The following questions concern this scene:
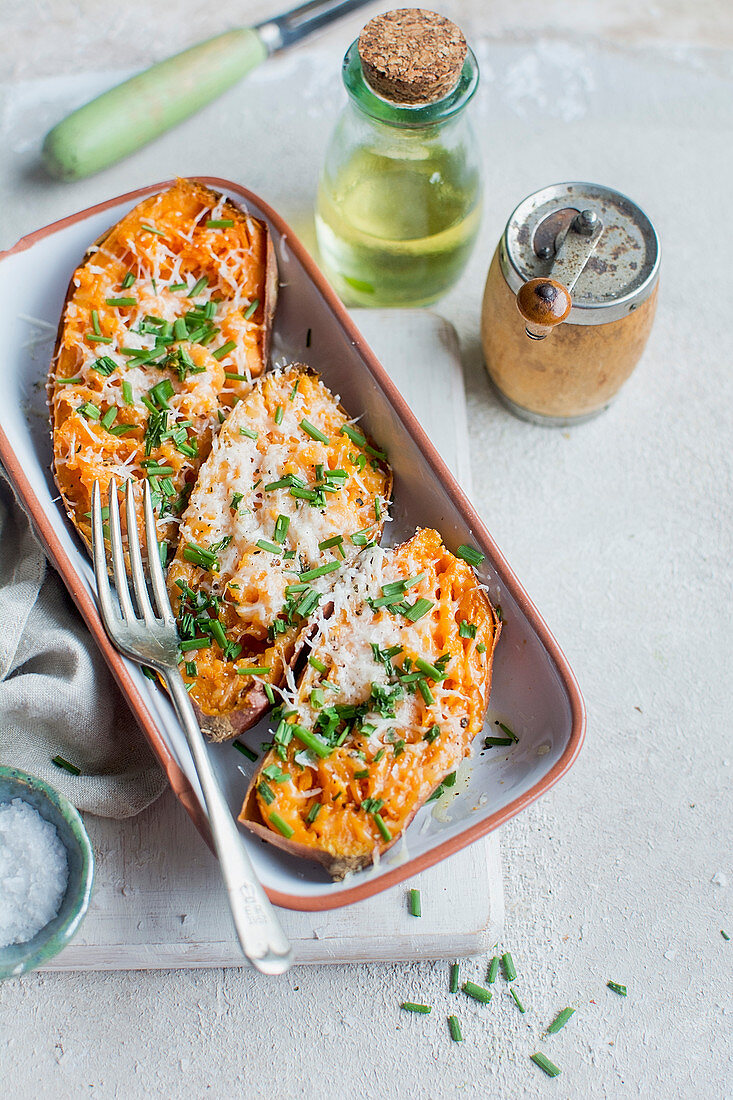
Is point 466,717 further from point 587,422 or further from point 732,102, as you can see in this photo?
point 732,102

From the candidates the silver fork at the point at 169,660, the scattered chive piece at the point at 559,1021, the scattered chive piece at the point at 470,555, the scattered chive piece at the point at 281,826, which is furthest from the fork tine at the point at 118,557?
the scattered chive piece at the point at 559,1021

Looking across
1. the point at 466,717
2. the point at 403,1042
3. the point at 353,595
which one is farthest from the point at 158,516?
the point at 403,1042

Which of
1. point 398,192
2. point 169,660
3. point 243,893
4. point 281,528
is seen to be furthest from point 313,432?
point 243,893

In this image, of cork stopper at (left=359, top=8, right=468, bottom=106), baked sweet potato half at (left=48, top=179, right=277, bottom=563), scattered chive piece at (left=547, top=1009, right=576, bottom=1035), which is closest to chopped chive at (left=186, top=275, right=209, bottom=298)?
baked sweet potato half at (left=48, top=179, right=277, bottom=563)

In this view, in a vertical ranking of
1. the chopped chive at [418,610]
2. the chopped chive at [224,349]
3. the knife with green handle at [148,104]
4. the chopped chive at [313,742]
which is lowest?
the chopped chive at [313,742]

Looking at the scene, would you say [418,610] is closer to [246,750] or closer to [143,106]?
[246,750]

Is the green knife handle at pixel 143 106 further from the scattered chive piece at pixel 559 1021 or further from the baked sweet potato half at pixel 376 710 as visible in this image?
the scattered chive piece at pixel 559 1021

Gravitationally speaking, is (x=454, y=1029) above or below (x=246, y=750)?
below
